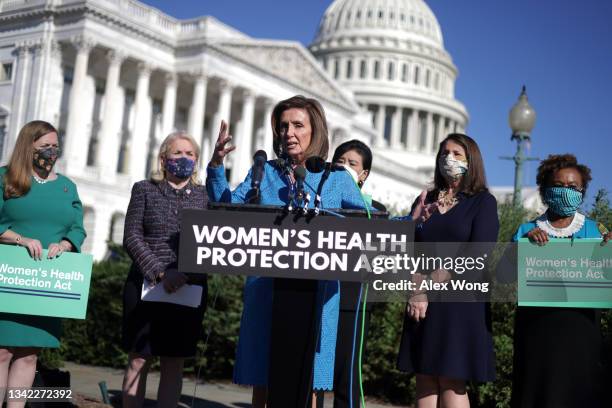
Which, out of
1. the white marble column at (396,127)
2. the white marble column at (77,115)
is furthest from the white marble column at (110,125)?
the white marble column at (396,127)

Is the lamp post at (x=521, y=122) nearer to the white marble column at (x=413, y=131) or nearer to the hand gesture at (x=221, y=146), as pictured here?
the hand gesture at (x=221, y=146)

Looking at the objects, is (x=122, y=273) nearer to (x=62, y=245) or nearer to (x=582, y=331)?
(x=62, y=245)

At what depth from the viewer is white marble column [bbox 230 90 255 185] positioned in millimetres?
50469

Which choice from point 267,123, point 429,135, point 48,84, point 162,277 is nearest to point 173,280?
point 162,277

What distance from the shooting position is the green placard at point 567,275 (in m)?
4.66

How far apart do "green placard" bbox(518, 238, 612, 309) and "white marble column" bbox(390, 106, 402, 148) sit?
89.2 m

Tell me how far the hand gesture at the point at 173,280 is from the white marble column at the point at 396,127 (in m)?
89.0

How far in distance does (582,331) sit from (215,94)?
157 feet

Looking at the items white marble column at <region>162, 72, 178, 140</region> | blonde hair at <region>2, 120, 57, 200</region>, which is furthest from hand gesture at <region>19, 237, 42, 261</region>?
white marble column at <region>162, 72, 178, 140</region>

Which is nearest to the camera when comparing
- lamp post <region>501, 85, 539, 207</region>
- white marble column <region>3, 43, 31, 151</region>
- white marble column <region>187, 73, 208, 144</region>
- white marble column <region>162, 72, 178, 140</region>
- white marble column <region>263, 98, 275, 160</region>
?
lamp post <region>501, 85, 539, 207</region>

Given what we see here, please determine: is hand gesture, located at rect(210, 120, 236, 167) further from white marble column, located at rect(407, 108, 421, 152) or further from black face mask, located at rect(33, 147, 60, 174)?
white marble column, located at rect(407, 108, 421, 152)

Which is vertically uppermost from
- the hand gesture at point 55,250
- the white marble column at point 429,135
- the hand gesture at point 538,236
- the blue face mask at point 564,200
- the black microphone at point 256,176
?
the white marble column at point 429,135

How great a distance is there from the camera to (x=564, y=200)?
16.5 feet

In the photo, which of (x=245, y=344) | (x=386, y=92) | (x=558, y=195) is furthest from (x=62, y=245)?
(x=386, y=92)
